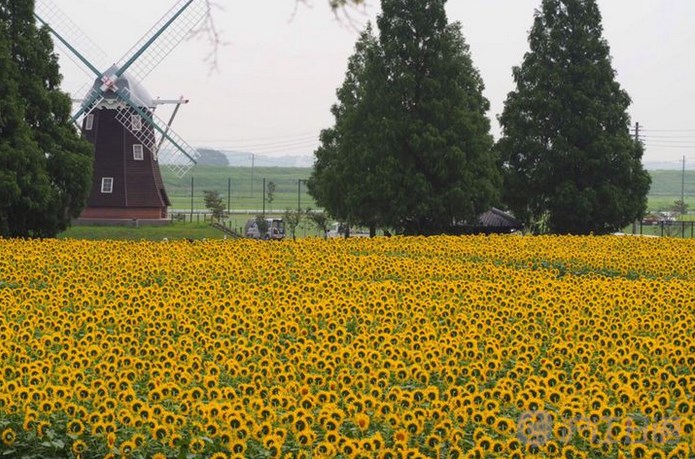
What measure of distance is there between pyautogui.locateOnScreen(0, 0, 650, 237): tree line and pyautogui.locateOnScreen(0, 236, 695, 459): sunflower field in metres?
16.7

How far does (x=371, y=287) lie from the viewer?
52.2ft

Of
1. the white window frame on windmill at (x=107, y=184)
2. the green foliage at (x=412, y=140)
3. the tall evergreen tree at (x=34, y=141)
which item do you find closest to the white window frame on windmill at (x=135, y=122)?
the white window frame on windmill at (x=107, y=184)

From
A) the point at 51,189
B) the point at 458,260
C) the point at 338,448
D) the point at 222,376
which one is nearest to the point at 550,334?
the point at 222,376

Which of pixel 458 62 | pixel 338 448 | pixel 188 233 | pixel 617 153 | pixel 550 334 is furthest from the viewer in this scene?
pixel 188 233

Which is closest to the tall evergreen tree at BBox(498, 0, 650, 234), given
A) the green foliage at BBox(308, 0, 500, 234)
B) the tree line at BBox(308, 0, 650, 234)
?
the tree line at BBox(308, 0, 650, 234)

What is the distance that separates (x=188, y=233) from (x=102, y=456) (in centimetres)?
4820

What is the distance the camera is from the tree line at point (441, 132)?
3450cm

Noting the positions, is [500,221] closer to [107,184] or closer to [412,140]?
[412,140]

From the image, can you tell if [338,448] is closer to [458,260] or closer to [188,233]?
[458,260]

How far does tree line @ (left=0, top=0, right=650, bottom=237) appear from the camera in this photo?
1358 inches

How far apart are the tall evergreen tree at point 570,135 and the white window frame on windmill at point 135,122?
19518mm

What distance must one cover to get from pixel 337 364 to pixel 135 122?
48.2m

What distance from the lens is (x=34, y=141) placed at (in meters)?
33.2

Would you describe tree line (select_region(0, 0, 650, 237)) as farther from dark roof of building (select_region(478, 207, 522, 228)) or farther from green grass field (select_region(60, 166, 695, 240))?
green grass field (select_region(60, 166, 695, 240))
